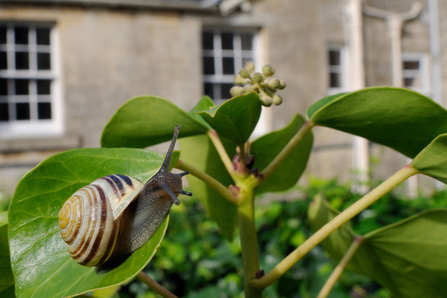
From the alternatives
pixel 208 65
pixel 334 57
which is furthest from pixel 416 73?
pixel 208 65

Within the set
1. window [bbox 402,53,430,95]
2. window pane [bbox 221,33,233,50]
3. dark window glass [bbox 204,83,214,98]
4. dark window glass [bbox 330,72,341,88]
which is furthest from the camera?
window [bbox 402,53,430,95]

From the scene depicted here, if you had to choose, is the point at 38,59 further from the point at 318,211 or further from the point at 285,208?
the point at 318,211

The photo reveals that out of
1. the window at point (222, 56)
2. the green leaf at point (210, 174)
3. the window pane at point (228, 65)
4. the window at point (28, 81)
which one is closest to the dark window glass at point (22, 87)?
the window at point (28, 81)

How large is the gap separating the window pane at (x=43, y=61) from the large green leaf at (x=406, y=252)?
16.4 feet

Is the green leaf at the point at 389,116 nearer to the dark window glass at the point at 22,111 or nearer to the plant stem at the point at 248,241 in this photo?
the plant stem at the point at 248,241

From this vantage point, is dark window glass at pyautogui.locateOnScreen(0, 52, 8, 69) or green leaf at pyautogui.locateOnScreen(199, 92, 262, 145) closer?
green leaf at pyautogui.locateOnScreen(199, 92, 262, 145)

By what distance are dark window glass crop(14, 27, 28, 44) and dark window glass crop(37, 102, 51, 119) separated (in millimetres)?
Result: 761

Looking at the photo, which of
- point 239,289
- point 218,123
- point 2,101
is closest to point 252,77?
point 218,123

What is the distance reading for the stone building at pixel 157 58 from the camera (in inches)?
181

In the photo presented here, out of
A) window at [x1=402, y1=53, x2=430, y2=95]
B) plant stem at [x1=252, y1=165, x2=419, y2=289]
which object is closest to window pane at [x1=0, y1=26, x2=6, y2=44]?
plant stem at [x1=252, y1=165, x2=419, y2=289]

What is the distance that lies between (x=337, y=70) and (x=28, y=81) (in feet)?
14.4

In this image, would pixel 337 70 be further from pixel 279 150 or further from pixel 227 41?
pixel 279 150

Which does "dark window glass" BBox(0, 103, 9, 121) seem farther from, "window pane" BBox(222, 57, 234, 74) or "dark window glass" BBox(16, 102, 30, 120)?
"window pane" BBox(222, 57, 234, 74)

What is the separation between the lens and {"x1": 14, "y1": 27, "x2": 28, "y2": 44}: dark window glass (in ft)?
15.6
